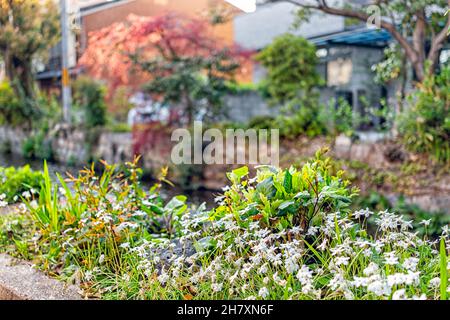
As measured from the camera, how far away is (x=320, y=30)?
568 centimetres

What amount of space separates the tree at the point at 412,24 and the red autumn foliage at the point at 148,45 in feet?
4.02

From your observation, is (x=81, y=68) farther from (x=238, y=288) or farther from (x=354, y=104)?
(x=238, y=288)

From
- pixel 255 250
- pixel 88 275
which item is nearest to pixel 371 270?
pixel 255 250

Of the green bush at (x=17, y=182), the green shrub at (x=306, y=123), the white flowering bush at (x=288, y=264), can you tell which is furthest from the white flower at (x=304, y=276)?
the green shrub at (x=306, y=123)

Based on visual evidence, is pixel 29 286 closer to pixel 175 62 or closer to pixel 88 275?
pixel 88 275

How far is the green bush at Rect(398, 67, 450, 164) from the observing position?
148 inches

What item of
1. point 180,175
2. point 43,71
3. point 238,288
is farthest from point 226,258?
point 180,175

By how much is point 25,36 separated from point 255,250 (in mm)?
2490

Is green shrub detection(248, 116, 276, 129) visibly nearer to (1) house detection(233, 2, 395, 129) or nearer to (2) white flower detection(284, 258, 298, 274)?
(1) house detection(233, 2, 395, 129)

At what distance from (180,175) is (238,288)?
3621mm

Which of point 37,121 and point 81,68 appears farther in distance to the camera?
point 81,68

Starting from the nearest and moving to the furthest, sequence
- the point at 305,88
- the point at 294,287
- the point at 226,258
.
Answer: the point at 294,287 < the point at 226,258 < the point at 305,88

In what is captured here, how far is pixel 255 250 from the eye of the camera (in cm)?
122

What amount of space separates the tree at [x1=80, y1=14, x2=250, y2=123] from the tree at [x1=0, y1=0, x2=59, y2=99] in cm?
149
